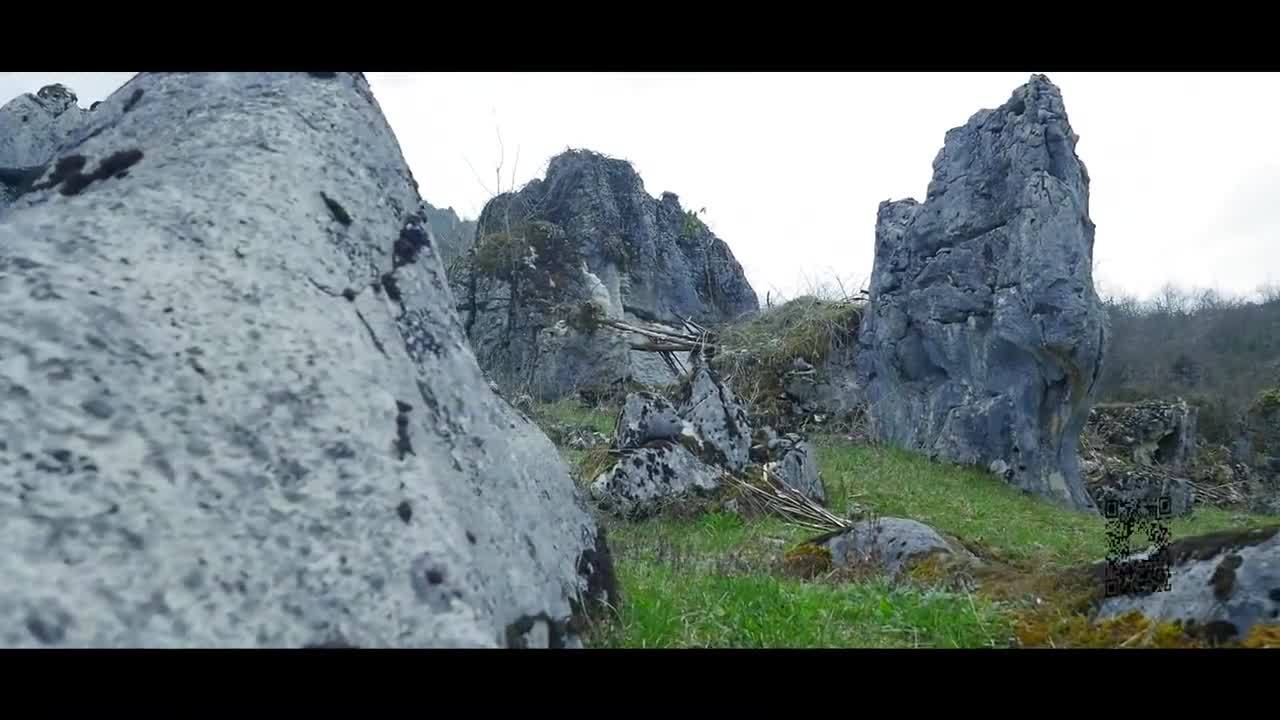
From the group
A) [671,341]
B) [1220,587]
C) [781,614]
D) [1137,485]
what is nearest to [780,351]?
[671,341]

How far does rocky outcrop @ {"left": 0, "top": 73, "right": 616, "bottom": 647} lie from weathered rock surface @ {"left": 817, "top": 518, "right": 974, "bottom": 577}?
286 cm

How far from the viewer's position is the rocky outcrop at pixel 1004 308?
1244cm

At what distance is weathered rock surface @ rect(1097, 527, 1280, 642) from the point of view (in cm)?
295

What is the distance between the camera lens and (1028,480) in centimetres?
1261

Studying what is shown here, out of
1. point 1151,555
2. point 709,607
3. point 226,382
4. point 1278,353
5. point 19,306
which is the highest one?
point 1278,353

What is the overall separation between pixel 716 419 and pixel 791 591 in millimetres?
5892

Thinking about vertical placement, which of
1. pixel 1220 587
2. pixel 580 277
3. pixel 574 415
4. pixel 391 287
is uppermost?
pixel 580 277

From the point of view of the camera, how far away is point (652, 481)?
29.0 ft

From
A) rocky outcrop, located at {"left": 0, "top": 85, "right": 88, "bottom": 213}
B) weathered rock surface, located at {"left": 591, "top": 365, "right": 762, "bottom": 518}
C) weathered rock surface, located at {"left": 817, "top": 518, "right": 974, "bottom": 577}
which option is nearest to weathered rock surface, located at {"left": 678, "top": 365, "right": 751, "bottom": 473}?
weathered rock surface, located at {"left": 591, "top": 365, "right": 762, "bottom": 518}

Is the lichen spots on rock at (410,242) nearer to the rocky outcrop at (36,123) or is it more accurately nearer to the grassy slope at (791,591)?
the grassy slope at (791,591)

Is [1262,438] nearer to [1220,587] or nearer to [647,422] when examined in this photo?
[647,422]
